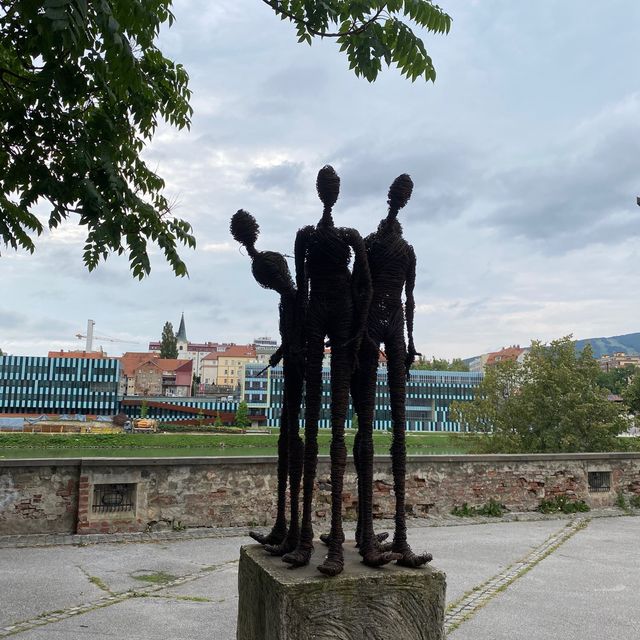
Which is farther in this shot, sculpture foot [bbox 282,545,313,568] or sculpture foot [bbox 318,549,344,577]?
sculpture foot [bbox 282,545,313,568]

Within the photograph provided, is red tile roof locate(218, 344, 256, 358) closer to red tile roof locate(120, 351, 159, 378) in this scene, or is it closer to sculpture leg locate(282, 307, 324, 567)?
red tile roof locate(120, 351, 159, 378)

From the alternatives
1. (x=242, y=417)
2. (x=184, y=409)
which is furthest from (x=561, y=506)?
(x=184, y=409)

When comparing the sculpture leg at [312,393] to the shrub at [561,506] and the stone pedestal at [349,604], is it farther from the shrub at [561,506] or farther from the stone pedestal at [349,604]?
the shrub at [561,506]

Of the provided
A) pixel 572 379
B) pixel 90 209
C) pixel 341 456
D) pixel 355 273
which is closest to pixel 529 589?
pixel 341 456

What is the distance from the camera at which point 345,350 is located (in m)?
4.47

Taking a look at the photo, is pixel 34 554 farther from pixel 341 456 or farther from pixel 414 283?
pixel 414 283

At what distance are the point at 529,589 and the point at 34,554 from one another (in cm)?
610

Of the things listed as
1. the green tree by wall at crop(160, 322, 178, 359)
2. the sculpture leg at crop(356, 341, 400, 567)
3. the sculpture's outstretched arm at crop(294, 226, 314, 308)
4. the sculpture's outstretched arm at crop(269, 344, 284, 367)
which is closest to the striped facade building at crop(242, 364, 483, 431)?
the green tree by wall at crop(160, 322, 178, 359)

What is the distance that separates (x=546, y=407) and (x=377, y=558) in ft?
75.2

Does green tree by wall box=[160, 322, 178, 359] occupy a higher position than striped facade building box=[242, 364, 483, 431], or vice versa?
green tree by wall box=[160, 322, 178, 359]

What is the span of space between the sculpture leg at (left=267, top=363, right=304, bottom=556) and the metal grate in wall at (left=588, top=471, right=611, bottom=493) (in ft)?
32.3

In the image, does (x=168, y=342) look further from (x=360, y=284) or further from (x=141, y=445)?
(x=360, y=284)

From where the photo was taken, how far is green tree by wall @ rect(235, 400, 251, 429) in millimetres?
76312

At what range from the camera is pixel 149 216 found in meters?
5.54
